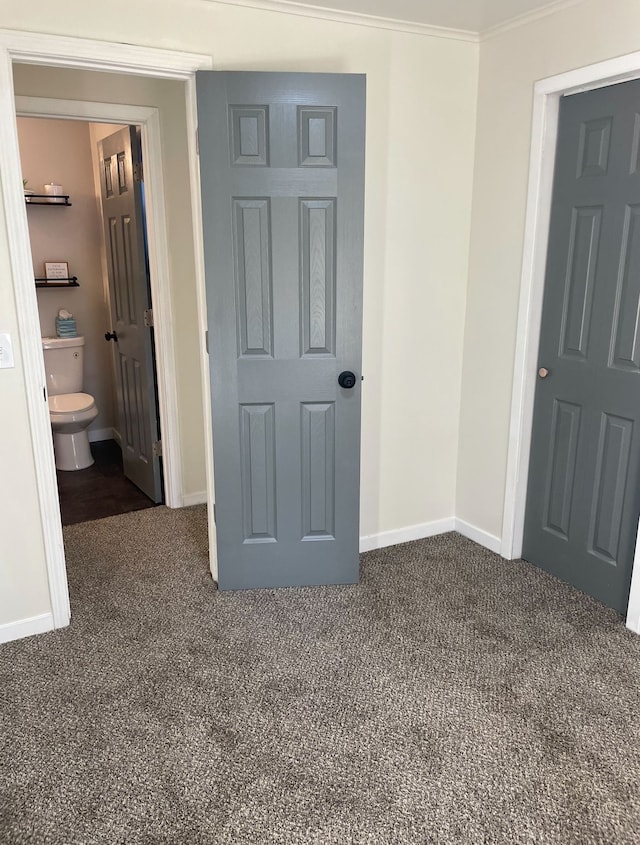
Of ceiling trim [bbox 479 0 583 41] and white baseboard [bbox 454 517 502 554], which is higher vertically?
ceiling trim [bbox 479 0 583 41]

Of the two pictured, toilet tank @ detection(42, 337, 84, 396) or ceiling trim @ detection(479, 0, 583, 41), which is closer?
ceiling trim @ detection(479, 0, 583, 41)

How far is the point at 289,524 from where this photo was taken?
2842mm

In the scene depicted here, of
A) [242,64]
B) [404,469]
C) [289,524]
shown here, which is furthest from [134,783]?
[242,64]

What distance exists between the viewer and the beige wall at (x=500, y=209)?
245cm

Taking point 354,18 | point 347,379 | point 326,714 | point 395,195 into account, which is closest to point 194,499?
point 347,379

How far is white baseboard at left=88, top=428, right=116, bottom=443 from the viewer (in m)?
5.16

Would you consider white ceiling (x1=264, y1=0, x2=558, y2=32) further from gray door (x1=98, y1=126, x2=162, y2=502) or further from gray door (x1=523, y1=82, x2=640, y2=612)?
gray door (x1=98, y1=126, x2=162, y2=502)

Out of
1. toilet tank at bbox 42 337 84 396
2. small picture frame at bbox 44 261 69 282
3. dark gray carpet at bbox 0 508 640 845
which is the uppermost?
small picture frame at bbox 44 261 69 282

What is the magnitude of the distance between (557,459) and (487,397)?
0.46m

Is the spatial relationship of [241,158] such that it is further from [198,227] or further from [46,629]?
[46,629]

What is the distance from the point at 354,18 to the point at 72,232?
2967 mm

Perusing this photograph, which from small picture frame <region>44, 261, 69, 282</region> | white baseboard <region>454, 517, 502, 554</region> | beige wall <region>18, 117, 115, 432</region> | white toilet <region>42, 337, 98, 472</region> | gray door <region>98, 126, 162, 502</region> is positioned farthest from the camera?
small picture frame <region>44, 261, 69, 282</region>

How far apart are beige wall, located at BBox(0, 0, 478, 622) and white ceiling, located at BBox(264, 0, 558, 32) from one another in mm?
84

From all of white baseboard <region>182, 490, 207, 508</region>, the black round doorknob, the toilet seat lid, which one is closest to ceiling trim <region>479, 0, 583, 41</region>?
the black round doorknob
